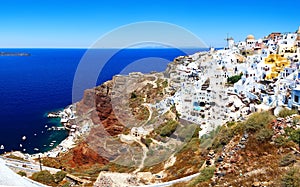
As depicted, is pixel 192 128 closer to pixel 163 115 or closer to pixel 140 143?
pixel 140 143

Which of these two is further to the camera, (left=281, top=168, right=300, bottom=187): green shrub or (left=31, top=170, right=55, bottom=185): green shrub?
(left=31, top=170, right=55, bottom=185): green shrub

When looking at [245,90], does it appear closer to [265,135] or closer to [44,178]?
[265,135]

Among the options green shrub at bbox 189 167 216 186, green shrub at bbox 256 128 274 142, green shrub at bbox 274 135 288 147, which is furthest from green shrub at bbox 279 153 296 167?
green shrub at bbox 189 167 216 186

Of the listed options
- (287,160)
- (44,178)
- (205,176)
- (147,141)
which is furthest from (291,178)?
(147,141)

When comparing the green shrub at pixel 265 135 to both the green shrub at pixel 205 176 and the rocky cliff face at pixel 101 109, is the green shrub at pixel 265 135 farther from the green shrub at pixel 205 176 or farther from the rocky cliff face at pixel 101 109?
the rocky cliff face at pixel 101 109

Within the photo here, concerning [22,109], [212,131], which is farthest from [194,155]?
[22,109]

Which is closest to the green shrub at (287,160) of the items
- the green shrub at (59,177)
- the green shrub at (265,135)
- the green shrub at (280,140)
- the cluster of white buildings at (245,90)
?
the green shrub at (280,140)

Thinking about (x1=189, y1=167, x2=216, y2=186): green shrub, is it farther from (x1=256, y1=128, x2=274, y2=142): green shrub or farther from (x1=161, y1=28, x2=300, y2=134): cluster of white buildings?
(x1=161, y1=28, x2=300, y2=134): cluster of white buildings

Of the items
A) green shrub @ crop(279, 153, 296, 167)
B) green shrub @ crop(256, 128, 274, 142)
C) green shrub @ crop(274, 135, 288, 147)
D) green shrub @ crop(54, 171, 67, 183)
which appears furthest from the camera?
green shrub @ crop(54, 171, 67, 183)
